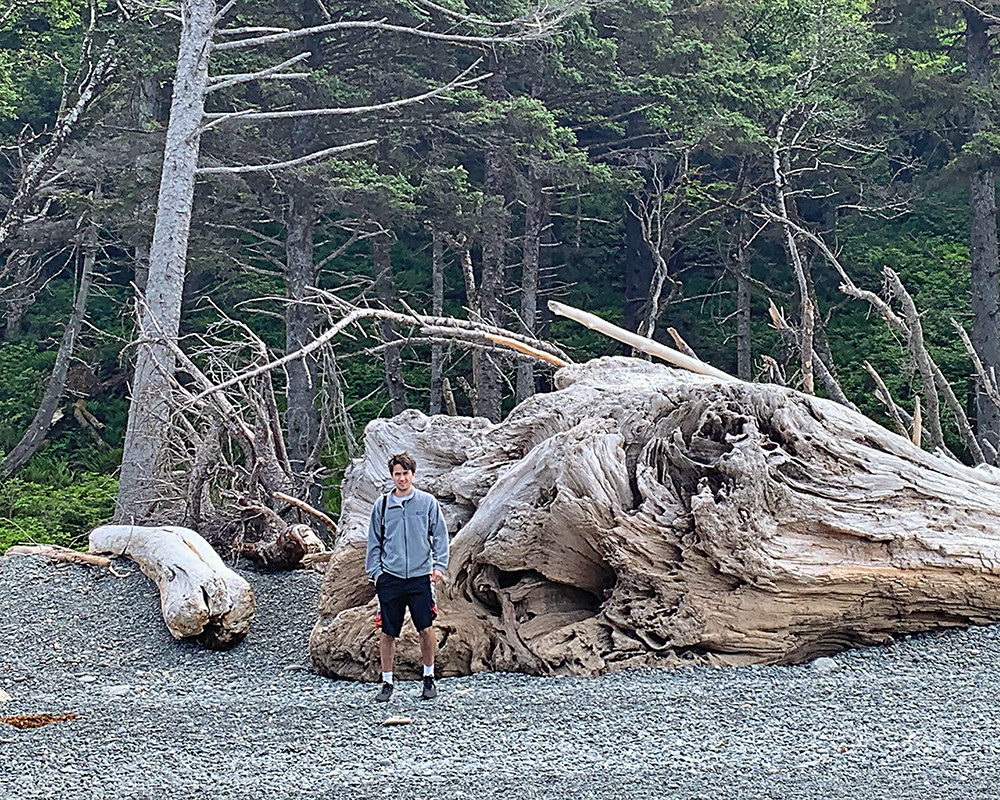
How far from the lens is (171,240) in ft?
43.2

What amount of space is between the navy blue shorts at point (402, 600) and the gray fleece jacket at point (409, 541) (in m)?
Result: 0.04

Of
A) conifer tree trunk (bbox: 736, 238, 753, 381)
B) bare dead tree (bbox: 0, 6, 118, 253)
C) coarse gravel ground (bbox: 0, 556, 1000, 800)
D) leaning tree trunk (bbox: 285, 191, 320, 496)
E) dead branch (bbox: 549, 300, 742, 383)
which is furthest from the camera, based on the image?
conifer tree trunk (bbox: 736, 238, 753, 381)

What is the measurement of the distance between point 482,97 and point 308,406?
5.31 metres

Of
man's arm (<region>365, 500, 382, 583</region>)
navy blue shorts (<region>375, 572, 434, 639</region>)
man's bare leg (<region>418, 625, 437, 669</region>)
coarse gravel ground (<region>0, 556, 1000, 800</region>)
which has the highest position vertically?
man's arm (<region>365, 500, 382, 583</region>)

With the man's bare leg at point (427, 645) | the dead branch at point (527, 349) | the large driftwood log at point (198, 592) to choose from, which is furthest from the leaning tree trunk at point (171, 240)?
the man's bare leg at point (427, 645)

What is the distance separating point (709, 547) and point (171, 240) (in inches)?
361

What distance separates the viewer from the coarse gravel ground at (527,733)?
13.1 ft

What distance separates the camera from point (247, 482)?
34.4ft

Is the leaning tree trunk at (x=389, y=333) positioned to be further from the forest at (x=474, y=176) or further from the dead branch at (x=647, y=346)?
the dead branch at (x=647, y=346)

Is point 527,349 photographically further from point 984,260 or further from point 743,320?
point 984,260

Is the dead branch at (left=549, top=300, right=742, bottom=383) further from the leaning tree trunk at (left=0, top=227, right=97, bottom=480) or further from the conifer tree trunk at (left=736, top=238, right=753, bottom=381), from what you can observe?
the leaning tree trunk at (left=0, top=227, right=97, bottom=480)

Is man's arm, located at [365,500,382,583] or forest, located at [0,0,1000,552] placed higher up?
forest, located at [0,0,1000,552]

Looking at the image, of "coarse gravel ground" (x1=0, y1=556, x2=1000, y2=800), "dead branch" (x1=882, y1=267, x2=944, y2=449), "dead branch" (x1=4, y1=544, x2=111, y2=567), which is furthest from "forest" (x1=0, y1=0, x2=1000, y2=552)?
"coarse gravel ground" (x1=0, y1=556, x2=1000, y2=800)

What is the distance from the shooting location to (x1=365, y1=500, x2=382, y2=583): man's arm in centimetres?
578
